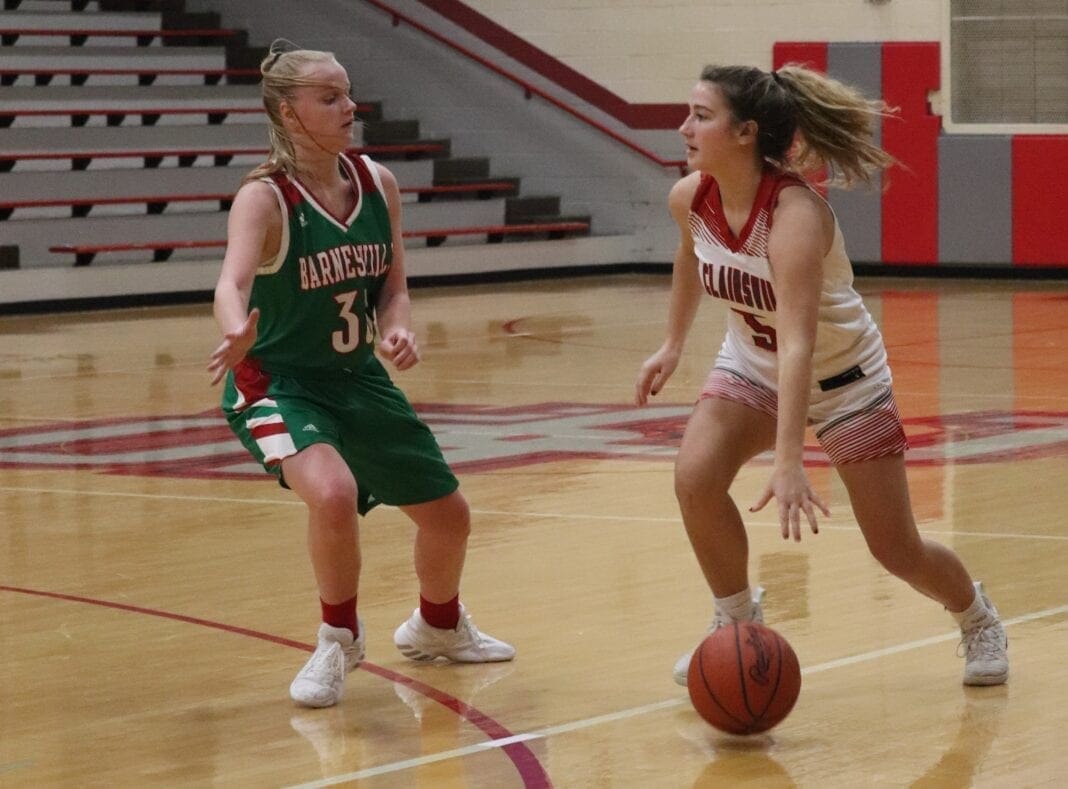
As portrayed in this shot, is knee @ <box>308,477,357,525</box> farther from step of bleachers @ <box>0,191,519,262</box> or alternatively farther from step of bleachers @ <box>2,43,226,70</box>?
step of bleachers @ <box>2,43,226,70</box>

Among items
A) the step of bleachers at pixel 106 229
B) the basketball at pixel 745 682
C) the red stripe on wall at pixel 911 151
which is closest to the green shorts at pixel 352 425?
the basketball at pixel 745 682

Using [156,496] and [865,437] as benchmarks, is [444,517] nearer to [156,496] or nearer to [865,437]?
[865,437]

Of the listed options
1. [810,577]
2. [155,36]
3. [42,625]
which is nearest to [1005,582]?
[810,577]

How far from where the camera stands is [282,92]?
4.84 m

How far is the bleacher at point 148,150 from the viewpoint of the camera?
16688 millimetres

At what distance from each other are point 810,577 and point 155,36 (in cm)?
1466

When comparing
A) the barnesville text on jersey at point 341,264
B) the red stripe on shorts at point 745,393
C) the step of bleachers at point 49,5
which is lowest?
the red stripe on shorts at point 745,393

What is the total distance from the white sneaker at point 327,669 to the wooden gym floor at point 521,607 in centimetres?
5

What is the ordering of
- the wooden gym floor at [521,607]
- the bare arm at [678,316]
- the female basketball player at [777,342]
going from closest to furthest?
the wooden gym floor at [521,607]
the female basketball player at [777,342]
the bare arm at [678,316]

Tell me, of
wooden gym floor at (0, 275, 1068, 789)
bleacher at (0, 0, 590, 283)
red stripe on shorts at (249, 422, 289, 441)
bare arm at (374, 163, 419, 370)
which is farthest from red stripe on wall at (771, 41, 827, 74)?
red stripe on shorts at (249, 422, 289, 441)

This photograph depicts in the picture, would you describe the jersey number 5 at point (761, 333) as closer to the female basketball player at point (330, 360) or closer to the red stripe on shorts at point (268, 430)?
the female basketball player at point (330, 360)

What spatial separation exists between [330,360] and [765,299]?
3.46 feet

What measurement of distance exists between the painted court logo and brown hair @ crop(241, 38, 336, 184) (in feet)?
11.0

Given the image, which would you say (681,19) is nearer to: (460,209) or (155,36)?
(460,209)
